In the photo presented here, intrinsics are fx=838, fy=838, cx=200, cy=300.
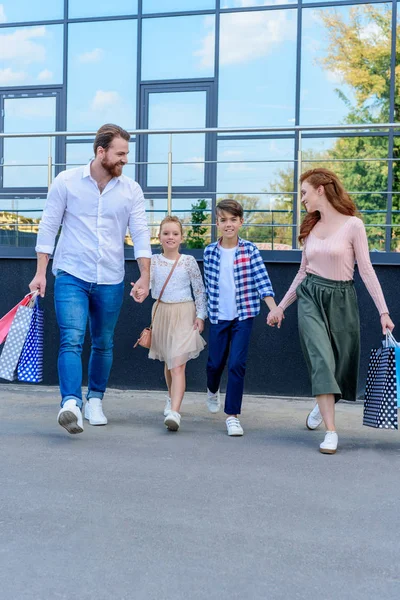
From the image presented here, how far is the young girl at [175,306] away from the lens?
592cm

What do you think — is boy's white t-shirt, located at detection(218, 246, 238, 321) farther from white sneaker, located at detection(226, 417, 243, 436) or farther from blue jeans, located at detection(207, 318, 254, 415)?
white sneaker, located at detection(226, 417, 243, 436)

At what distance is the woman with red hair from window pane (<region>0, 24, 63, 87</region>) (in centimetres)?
737

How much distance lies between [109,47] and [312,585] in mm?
9973

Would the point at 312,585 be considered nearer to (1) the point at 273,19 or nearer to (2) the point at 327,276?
(2) the point at 327,276

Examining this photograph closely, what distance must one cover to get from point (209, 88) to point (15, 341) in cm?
675

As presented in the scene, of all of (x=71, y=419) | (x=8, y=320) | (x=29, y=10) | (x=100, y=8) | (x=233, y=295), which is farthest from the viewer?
(x=29, y=10)

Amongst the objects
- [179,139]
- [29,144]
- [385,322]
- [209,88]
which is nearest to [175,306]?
[385,322]

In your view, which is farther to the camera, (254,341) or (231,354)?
→ (254,341)

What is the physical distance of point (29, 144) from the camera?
38.8 feet

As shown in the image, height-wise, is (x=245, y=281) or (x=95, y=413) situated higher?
(x=245, y=281)

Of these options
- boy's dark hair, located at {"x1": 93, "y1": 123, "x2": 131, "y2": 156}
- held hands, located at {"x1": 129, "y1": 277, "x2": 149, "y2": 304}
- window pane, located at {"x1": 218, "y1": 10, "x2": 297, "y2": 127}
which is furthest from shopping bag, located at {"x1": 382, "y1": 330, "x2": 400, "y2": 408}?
window pane, located at {"x1": 218, "y1": 10, "x2": 297, "y2": 127}

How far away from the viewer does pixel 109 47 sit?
38.3ft

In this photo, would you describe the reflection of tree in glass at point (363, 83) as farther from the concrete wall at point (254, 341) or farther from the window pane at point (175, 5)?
the concrete wall at point (254, 341)

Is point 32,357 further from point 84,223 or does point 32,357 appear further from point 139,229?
point 139,229
